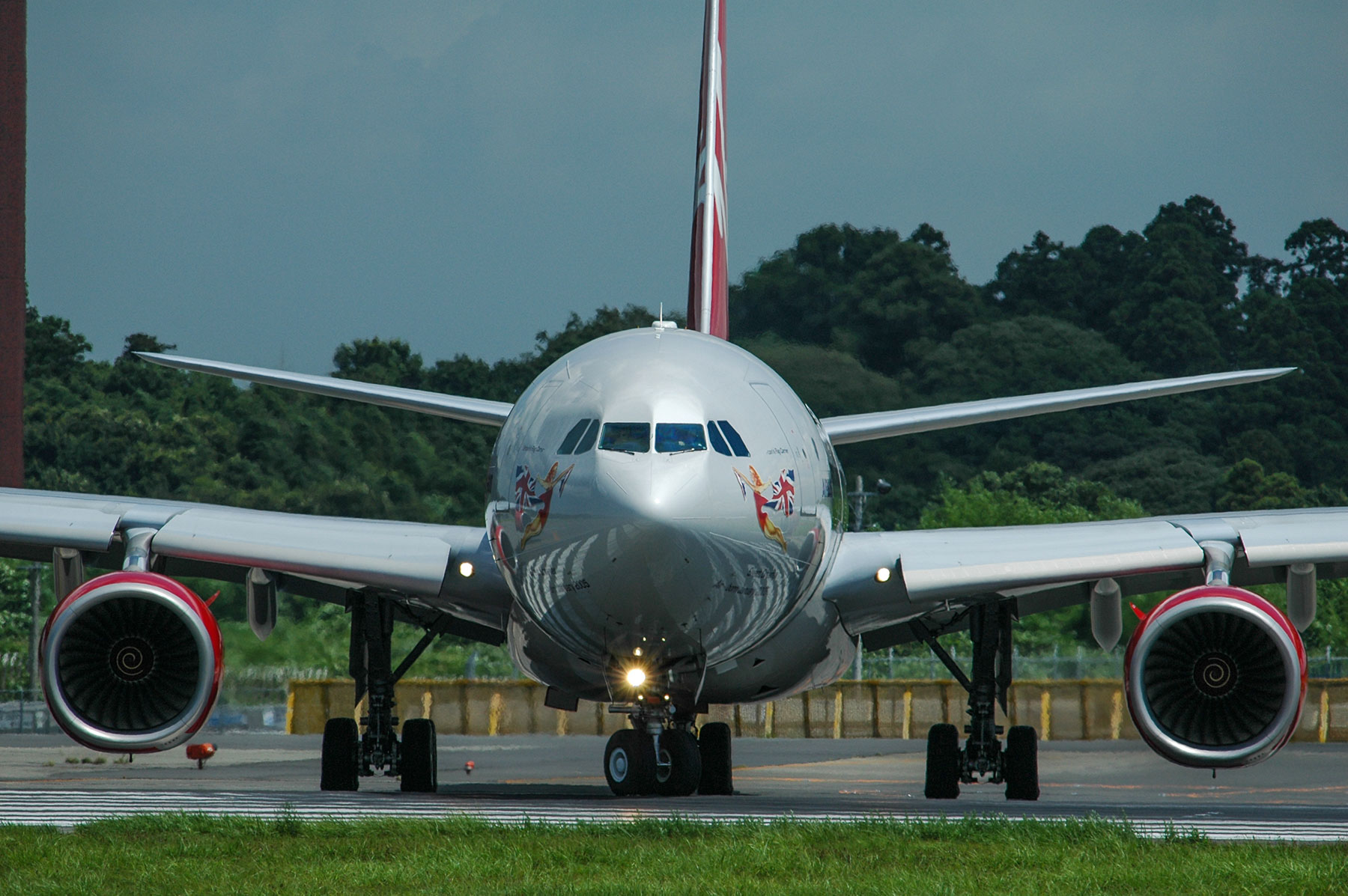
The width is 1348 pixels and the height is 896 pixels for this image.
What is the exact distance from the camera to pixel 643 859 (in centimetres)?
858

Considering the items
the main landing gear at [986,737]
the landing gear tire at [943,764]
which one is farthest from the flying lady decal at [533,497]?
the landing gear tire at [943,764]

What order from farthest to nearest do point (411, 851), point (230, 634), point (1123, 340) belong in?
1. point (1123, 340)
2. point (230, 634)
3. point (411, 851)

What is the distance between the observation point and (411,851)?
29.1ft

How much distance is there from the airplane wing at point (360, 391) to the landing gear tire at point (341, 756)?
2.87 m

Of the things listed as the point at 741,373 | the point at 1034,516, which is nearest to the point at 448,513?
the point at 1034,516

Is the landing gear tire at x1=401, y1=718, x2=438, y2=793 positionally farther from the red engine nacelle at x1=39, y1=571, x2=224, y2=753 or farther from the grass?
the grass

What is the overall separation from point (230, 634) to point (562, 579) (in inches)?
908

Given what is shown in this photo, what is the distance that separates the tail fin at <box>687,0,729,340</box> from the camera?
1891 cm

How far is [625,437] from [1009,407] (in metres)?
5.39

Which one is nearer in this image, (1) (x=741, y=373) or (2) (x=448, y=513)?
(1) (x=741, y=373)

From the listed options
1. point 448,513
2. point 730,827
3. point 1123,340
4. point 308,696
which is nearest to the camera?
point 730,827

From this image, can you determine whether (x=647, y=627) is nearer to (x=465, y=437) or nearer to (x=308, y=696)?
(x=308, y=696)

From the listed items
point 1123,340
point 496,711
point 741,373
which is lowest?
Answer: point 496,711

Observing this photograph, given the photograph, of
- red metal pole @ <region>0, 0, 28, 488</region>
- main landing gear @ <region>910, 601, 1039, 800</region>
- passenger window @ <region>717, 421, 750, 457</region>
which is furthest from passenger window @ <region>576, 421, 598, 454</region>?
red metal pole @ <region>0, 0, 28, 488</region>
